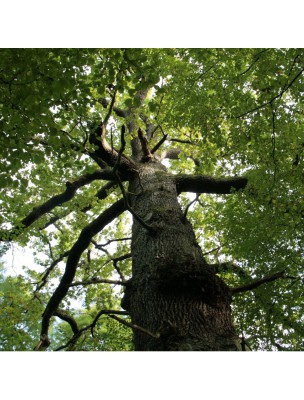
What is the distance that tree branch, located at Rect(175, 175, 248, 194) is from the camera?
18.5ft

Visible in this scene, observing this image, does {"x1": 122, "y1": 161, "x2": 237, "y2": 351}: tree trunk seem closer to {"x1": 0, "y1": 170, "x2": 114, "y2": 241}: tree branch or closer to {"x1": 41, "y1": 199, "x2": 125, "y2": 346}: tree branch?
{"x1": 41, "y1": 199, "x2": 125, "y2": 346}: tree branch

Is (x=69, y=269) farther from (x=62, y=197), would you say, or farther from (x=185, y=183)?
(x=185, y=183)

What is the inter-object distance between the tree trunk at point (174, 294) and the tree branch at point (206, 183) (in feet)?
4.87

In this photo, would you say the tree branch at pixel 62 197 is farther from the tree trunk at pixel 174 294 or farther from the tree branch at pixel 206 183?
the tree trunk at pixel 174 294

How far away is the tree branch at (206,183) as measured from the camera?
5633 millimetres

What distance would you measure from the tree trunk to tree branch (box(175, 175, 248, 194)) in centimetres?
148

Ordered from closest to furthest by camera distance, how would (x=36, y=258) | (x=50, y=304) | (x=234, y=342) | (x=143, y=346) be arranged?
(x=234, y=342) → (x=143, y=346) → (x=50, y=304) → (x=36, y=258)

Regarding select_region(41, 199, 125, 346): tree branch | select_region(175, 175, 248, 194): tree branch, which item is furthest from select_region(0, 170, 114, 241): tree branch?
select_region(175, 175, 248, 194): tree branch

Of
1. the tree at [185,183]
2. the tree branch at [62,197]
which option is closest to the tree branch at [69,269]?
the tree at [185,183]

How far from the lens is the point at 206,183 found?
5.76 metres

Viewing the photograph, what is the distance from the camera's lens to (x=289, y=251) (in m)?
4.66

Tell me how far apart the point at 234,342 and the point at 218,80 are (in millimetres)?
3881
